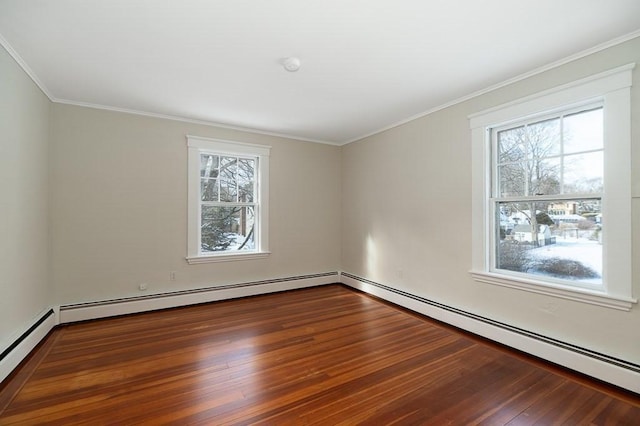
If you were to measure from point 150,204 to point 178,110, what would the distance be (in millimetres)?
1260

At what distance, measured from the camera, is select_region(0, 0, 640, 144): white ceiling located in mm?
1822

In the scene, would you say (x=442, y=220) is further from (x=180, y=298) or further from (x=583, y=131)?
(x=180, y=298)

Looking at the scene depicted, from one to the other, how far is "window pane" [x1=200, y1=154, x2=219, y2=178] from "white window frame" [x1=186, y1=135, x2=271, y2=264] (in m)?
0.08

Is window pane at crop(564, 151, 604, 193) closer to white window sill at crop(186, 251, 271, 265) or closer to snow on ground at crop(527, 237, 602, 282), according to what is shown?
snow on ground at crop(527, 237, 602, 282)

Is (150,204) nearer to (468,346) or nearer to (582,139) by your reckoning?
(468,346)

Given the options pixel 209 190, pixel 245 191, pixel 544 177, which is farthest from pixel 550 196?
pixel 209 190

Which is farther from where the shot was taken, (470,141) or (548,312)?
(470,141)

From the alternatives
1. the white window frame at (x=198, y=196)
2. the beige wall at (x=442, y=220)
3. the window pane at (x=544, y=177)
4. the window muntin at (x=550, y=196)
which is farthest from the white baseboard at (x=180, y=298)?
the window pane at (x=544, y=177)

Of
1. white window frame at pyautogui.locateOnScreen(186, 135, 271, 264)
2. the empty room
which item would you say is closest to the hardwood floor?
the empty room

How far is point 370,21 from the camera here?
1933 millimetres

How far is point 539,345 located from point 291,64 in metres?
3.25

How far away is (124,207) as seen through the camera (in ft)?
11.7

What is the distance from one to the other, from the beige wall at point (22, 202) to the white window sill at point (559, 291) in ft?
13.9

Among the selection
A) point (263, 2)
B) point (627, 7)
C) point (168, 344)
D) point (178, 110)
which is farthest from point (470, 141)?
point (168, 344)
